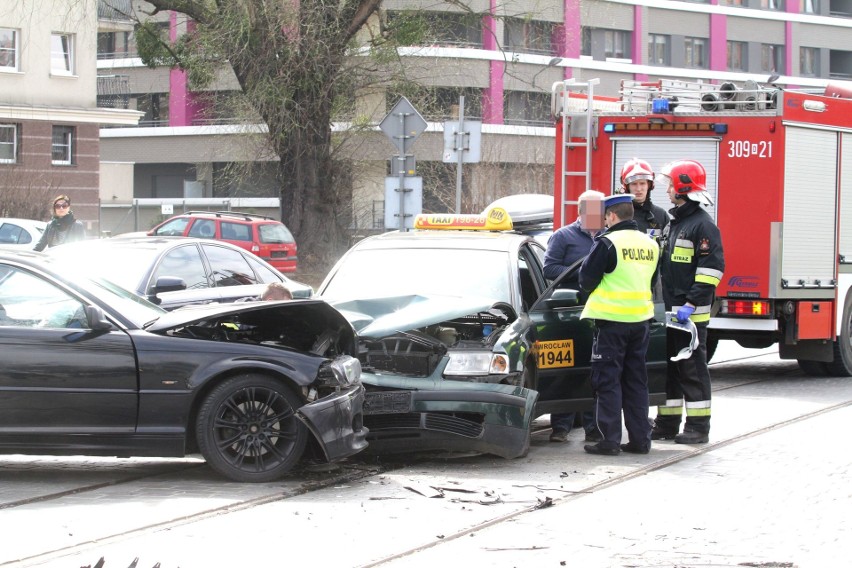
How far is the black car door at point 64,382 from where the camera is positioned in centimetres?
733

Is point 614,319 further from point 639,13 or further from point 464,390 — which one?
point 639,13

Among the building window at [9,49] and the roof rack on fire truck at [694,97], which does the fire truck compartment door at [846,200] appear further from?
the building window at [9,49]

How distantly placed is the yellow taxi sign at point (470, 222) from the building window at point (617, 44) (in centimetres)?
5396

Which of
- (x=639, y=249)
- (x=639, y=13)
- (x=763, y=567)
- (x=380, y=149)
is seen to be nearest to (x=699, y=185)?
(x=639, y=249)

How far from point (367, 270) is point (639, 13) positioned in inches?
2195

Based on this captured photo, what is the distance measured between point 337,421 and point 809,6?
6737cm

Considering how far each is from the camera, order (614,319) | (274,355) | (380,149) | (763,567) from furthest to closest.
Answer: (380,149) < (614,319) < (274,355) < (763,567)

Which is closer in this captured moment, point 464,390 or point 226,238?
point 464,390

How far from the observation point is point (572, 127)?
14008mm

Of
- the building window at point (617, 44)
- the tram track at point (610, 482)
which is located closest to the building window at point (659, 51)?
the building window at point (617, 44)

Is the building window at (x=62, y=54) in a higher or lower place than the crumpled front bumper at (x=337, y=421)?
higher

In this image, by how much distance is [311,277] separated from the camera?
102ft

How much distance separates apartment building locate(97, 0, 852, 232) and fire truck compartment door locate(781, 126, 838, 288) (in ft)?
116

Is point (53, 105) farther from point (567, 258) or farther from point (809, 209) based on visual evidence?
point (567, 258)
